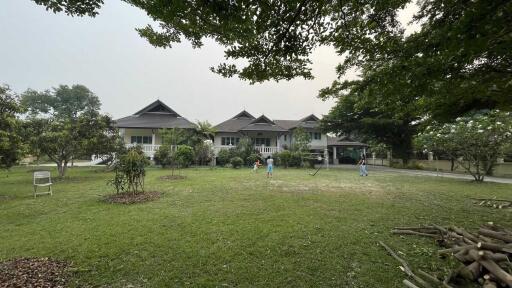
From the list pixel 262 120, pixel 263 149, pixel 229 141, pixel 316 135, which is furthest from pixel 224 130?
pixel 316 135

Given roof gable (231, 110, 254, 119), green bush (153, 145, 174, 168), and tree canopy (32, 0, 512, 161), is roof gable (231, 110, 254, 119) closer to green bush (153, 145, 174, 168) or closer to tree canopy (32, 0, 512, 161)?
green bush (153, 145, 174, 168)

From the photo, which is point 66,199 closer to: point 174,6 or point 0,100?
point 0,100

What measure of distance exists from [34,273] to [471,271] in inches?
250

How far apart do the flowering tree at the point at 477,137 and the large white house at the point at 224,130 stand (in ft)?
43.6

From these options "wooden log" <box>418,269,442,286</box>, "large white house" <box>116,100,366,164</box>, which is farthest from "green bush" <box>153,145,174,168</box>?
"wooden log" <box>418,269,442,286</box>

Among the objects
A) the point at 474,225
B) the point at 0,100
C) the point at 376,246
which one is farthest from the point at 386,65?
the point at 0,100

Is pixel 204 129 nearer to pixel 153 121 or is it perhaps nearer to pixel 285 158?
pixel 153 121

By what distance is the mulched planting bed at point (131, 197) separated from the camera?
8.97 m

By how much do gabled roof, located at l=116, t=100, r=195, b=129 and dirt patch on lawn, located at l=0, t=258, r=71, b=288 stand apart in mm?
22421

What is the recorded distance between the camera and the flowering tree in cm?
1377

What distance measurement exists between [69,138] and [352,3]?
16644mm

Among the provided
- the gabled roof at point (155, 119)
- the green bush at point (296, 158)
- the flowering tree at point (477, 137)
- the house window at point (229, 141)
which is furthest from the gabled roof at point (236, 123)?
the flowering tree at point (477, 137)

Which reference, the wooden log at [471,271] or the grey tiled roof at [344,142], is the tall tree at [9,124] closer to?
the wooden log at [471,271]

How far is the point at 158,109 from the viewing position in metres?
29.5
